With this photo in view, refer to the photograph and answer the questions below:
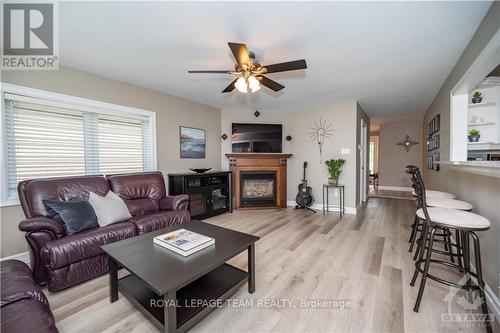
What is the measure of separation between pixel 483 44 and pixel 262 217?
3536 mm

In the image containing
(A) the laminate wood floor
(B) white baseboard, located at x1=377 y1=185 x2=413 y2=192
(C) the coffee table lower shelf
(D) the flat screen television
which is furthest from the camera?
(B) white baseboard, located at x1=377 y1=185 x2=413 y2=192

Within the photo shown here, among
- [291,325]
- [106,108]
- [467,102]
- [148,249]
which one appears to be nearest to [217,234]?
[148,249]

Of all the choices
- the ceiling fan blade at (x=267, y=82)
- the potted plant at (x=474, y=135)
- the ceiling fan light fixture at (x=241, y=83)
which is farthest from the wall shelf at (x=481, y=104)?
the ceiling fan light fixture at (x=241, y=83)

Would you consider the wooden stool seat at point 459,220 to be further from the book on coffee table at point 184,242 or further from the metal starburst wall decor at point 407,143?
the metal starburst wall decor at point 407,143

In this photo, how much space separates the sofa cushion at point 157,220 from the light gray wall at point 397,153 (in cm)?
756

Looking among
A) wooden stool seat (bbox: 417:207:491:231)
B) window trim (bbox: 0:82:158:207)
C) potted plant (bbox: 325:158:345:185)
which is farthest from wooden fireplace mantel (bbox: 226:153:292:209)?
wooden stool seat (bbox: 417:207:491:231)

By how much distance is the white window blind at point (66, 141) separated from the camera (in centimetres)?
243

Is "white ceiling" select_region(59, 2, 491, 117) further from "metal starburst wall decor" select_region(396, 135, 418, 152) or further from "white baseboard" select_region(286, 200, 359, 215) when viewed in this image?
"metal starburst wall decor" select_region(396, 135, 418, 152)

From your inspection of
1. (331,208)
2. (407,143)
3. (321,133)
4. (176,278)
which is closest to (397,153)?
(407,143)

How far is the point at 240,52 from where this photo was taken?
184cm

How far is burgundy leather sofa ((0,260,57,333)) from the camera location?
95 cm

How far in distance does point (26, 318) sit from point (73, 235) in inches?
44.0

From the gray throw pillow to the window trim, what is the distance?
69 centimetres

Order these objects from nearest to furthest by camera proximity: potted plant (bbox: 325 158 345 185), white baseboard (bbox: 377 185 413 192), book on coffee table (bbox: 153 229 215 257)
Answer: book on coffee table (bbox: 153 229 215 257)
potted plant (bbox: 325 158 345 185)
white baseboard (bbox: 377 185 413 192)
